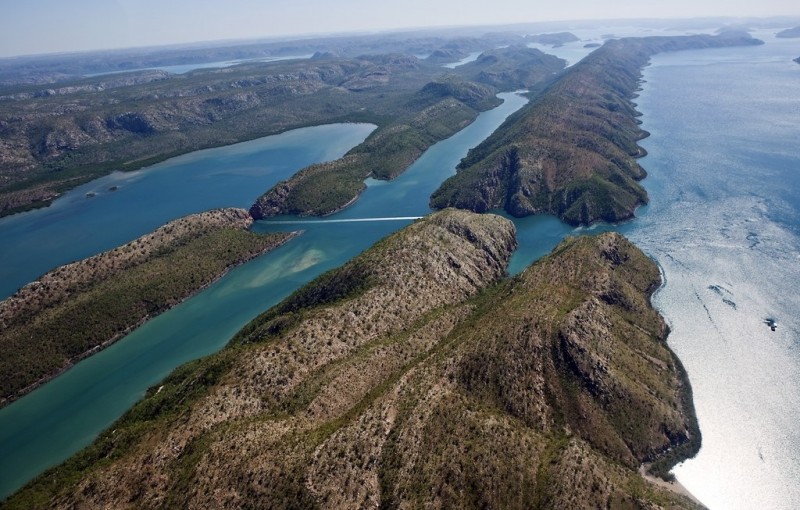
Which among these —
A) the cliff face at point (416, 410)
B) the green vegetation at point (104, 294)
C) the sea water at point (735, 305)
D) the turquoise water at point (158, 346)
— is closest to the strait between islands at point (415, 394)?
the cliff face at point (416, 410)

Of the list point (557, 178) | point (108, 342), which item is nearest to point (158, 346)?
point (108, 342)

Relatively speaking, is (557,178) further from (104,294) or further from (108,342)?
(108,342)

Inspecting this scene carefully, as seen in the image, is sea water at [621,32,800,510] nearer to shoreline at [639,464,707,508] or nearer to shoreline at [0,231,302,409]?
shoreline at [639,464,707,508]

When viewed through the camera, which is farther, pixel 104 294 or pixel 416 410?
pixel 104 294

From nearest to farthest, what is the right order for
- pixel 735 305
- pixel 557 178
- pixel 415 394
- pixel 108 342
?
pixel 415 394 → pixel 735 305 → pixel 108 342 → pixel 557 178

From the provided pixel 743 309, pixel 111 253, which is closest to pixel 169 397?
pixel 111 253

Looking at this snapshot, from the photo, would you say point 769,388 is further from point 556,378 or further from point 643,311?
point 556,378

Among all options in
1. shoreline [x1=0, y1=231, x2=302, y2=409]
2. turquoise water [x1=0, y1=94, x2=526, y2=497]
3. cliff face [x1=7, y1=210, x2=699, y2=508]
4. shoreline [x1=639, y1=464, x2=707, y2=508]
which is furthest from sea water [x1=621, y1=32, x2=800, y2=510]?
shoreline [x1=0, y1=231, x2=302, y2=409]
